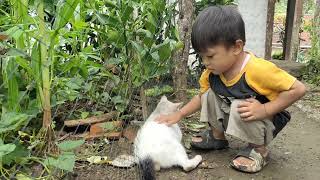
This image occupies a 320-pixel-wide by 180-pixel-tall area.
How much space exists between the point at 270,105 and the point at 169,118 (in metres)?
0.46

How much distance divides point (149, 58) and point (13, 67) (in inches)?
31.6

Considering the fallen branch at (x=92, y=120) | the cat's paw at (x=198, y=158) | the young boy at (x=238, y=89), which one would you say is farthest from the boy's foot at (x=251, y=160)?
the fallen branch at (x=92, y=120)

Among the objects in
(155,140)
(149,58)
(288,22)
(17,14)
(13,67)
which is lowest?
(288,22)

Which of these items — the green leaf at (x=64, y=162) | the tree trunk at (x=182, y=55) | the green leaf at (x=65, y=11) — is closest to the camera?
the green leaf at (x=64, y=162)

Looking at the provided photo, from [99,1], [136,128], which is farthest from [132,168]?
[99,1]

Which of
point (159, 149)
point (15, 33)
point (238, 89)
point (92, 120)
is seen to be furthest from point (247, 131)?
point (15, 33)

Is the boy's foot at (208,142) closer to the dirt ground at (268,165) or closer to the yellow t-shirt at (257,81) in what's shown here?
the dirt ground at (268,165)

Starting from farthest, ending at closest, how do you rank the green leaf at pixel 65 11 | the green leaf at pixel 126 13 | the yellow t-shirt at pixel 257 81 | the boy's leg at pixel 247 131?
1. the green leaf at pixel 126 13
2. the boy's leg at pixel 247 131
3. the yellow t-shirt at pixel 257 81
4. the green leaf at pixel 65 11

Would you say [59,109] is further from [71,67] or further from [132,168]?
[132,168]

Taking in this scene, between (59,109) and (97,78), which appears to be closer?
(59,109)

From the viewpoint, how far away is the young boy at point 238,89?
6.27ft

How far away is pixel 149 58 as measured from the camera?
2.31 m

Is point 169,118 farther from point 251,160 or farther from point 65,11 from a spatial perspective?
point 65,11

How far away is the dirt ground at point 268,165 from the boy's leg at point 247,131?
51mm
